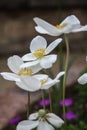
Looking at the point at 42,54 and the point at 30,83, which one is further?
the point at 42,54

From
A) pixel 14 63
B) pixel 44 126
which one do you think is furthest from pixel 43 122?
pixel 14 63

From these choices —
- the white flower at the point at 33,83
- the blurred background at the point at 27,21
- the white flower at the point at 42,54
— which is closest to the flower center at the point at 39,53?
the white flower at the point at 42,54

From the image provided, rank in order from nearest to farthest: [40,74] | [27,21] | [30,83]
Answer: [30,83]
[40,74]
[27,21]

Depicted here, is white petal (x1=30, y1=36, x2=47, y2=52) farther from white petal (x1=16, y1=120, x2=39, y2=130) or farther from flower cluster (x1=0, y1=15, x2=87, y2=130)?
white petal (x1=16, y1=120, x2=39, y2=130)

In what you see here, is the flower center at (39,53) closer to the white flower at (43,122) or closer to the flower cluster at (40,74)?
the flower cluster at (40,74)

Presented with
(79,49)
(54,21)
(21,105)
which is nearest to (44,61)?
(21,105)

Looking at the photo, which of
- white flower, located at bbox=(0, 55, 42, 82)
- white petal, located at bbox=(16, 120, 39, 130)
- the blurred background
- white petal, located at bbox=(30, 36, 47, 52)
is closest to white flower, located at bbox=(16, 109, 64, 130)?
white petal, located at bbox=(16, 120, 39, 130)

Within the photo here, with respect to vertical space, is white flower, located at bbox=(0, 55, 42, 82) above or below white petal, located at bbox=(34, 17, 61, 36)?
below

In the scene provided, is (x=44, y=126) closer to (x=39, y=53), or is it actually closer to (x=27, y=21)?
(x=39, y=53)
